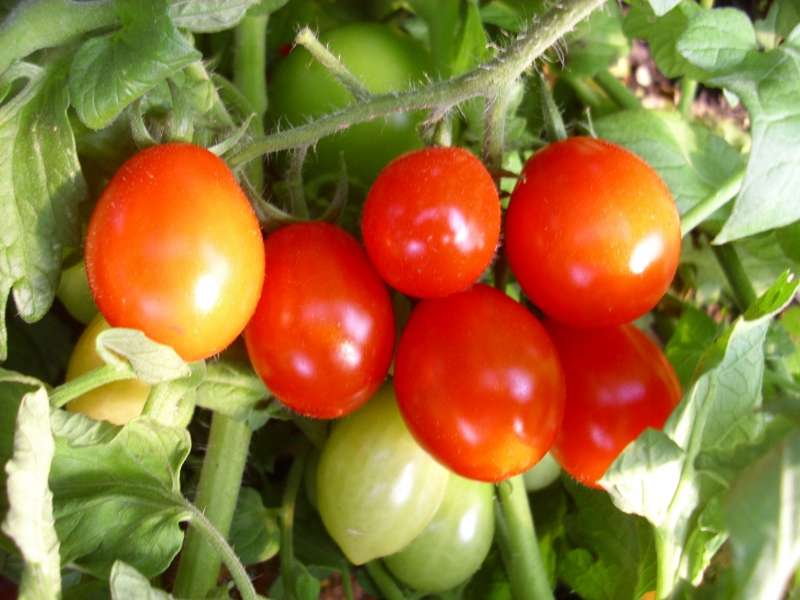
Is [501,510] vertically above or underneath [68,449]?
underneath

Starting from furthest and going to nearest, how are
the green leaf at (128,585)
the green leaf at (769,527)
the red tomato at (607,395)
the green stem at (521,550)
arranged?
the green stem at (521,550), the red tomato at (607,395), the green leaf at (128,585), the green leaf at (769,527)

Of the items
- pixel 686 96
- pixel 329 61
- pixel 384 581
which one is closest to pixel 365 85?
pixel 329 61

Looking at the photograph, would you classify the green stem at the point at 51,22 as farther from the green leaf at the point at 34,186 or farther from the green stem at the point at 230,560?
the green stem at the point at 230,560

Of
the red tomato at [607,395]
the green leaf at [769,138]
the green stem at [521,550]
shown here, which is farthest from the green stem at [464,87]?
the green stem at [521,550]

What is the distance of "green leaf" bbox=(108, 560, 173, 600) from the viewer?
0.39 m

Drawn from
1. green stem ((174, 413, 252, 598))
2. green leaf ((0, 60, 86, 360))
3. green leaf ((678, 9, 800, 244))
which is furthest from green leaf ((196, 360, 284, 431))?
green leaf ((678, 9, 800, 244))

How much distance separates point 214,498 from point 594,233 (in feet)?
1.36

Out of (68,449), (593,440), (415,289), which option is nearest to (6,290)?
(68,449)

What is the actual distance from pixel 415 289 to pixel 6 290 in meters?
0.30

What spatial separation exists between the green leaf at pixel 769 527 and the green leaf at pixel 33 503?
368 mm

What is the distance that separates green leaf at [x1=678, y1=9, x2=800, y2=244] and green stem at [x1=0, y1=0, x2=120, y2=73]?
1.46 ft

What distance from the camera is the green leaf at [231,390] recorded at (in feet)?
1.87

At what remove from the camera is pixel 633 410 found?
0.51 m

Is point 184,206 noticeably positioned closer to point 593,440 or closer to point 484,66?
point 484,66
